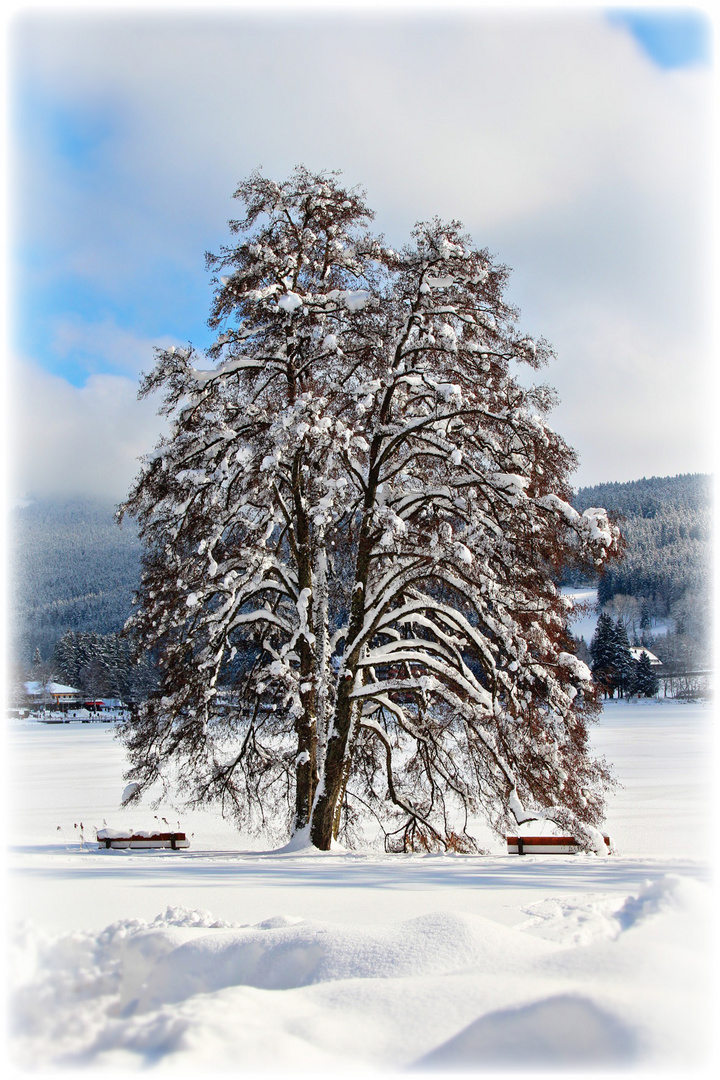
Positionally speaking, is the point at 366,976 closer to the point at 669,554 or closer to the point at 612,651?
the point at 612,651

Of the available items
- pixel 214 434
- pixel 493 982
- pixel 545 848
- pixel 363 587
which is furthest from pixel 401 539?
pixel 493 982

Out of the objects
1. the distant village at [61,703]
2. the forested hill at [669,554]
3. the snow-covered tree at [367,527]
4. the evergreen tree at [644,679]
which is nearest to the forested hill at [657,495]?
the forested hill at [669,554]

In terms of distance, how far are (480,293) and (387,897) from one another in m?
9.15

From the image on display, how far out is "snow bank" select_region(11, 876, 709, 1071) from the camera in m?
2.83

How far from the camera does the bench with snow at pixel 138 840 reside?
12.6 meters

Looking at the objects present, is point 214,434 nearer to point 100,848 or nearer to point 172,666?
point 172,666

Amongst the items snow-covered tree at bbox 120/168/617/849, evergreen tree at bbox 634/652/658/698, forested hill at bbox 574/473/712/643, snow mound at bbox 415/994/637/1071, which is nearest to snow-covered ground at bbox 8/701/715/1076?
snow mound at bbox 415/994/637/1071

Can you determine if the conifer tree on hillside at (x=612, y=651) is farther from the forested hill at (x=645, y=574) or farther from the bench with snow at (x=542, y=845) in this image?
the bench with snow at (x=542, y=845)

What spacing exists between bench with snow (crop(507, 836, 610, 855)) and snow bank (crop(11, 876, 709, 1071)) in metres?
7.29

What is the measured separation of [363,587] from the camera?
12047 millimetres

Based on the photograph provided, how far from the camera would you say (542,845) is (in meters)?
11.7

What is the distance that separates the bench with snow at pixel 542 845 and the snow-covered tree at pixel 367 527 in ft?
1.90

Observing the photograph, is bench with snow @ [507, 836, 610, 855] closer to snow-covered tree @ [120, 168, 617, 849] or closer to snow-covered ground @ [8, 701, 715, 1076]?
snow-covered tree @ [120, 168, 617, 849]

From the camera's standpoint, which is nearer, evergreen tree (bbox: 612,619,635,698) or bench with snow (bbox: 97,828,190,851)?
bench with snow (bbox: 97,828,190,851)
